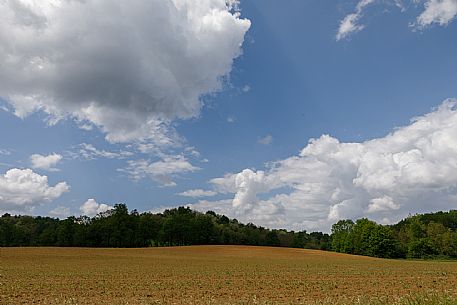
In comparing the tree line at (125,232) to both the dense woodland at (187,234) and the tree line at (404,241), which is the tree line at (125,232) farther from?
the tree line at (404,241)

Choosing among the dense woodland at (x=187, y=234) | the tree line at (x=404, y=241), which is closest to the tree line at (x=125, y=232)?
the dense woodland at (x=187, y=234)

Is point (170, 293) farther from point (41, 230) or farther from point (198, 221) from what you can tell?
point (41, 230)

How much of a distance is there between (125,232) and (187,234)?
18.5m

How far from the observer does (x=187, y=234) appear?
399 ft

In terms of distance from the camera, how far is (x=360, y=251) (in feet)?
372

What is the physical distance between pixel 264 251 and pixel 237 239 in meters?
39.4

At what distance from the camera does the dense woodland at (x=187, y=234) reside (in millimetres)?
107438

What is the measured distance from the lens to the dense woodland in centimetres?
10744

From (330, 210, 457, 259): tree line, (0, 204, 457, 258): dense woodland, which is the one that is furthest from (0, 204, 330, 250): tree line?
(330, 210, 457, 259): tree line

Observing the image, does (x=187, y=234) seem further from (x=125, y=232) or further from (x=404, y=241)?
(x=404, y=241)

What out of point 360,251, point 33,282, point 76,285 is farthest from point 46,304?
point 360,251

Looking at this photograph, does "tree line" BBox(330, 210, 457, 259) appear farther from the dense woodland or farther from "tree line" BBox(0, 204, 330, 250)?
"tree line" BBox(0, 204, 330, 250)

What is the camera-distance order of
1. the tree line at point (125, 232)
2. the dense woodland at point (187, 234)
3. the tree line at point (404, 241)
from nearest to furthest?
1. the tree line at point (404, 241)
2. the dense woodland at point (187, 234)
3. the tree line at point (125, 232)

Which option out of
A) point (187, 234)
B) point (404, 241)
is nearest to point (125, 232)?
point (187, 234)
